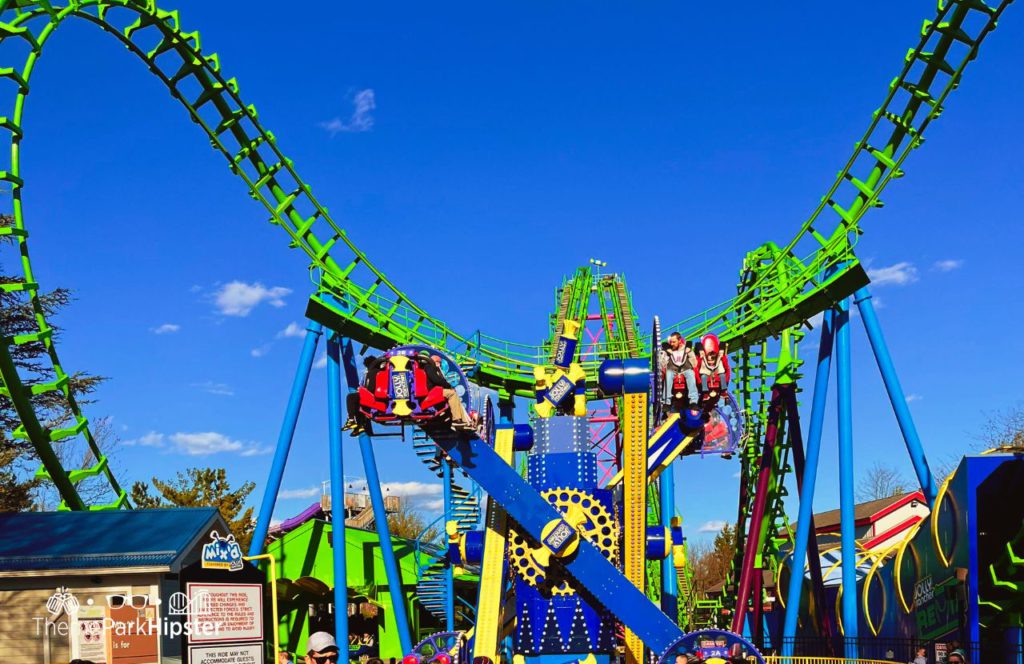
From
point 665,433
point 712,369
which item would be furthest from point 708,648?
point 712,369

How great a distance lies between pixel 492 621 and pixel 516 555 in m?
0.74

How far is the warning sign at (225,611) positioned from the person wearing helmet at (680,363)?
536cm

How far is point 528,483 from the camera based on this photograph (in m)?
11.8

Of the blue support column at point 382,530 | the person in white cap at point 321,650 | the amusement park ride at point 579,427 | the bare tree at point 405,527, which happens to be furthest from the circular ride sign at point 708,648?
the bare tree at point 405,527

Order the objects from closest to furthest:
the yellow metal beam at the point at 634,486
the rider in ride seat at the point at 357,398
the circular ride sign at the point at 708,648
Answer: the rider in ride seat at the point at 357,398
the circular ride sign at the point at 708,648
the yellow metal beam at the point at 634,486

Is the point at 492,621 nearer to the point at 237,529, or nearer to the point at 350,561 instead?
the point at 350,561

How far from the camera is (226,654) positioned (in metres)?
9.02

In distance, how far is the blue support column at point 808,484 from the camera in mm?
18031

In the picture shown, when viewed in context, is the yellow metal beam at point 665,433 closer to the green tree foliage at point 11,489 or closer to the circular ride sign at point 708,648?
the circular ride sign at point 708,648

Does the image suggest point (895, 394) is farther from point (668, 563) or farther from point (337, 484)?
point (337, 484)

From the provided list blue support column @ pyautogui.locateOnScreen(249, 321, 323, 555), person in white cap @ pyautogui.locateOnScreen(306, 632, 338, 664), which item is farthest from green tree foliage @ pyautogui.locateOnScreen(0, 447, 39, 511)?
person in white cap @ pyautogui.locateOnScreen(306, 632, 338, 664)

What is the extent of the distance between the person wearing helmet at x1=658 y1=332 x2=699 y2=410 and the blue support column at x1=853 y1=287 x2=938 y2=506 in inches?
229

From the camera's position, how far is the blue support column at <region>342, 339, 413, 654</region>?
20353 millimetres

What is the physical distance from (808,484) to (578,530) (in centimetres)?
807
